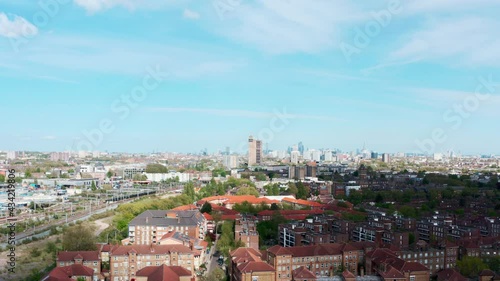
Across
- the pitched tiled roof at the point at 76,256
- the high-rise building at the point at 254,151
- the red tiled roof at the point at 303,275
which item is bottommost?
the red tiled roof at the point at 303,275

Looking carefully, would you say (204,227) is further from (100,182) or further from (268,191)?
(100,182)

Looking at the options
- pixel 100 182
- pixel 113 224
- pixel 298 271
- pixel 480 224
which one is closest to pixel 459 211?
pixel 480 224

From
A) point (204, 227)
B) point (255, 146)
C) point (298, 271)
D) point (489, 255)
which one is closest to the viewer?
point (298, 271)

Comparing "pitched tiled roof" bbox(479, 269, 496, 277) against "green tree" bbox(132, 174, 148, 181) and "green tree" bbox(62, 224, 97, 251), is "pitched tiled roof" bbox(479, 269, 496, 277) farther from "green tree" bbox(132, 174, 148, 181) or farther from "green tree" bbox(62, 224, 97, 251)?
"green tree" bbox(132, 174, 148, 181)

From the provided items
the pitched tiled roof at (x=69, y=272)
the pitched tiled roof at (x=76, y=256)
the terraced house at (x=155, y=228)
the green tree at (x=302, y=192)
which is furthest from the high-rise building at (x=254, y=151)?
Result: the pitched tiled roof at (x=69, y=272)

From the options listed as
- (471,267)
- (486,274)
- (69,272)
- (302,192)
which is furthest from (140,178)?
(486,274)

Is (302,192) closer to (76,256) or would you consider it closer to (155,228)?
(155,228)

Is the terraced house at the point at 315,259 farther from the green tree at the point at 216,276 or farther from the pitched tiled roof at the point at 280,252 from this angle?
the green tree at the point at 216,276
